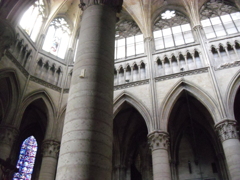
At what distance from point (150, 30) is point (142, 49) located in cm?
136

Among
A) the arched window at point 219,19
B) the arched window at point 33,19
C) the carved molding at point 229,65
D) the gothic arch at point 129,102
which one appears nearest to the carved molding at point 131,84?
the gothic arch at point 129,102

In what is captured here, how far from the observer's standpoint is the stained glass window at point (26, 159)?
14.4m

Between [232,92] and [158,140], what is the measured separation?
4.28 meters

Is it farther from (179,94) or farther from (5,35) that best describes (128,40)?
Answer: (5,35)

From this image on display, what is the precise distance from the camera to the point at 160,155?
36.2 feet

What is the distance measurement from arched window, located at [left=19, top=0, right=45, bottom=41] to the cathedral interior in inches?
2.8

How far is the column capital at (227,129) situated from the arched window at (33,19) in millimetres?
11561

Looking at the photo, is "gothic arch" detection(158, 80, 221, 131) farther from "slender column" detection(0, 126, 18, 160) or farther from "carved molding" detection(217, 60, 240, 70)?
"slender column" detection(0, 126, 18, 160)

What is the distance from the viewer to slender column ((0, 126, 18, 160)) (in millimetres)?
10961

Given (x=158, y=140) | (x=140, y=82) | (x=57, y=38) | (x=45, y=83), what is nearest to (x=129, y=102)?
(x=140, y=82)

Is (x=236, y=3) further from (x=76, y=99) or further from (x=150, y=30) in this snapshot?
(x=76, y=99)

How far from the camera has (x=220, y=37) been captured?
46.5 feet

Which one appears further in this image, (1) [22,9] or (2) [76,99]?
(1) [22,9]

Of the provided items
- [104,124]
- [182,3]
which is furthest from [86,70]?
[182,3]
